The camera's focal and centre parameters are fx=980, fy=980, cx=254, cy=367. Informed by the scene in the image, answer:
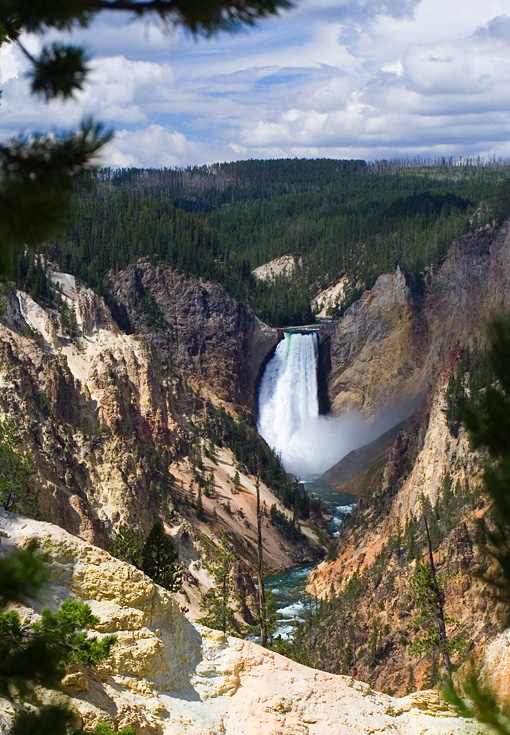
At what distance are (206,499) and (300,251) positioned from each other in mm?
109907

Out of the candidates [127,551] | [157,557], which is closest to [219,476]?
[127,551]

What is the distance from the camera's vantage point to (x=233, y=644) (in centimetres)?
2592

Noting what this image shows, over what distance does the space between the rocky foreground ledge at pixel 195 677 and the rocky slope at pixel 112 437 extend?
24511 mm

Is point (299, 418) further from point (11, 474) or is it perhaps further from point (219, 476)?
point (11, 474)

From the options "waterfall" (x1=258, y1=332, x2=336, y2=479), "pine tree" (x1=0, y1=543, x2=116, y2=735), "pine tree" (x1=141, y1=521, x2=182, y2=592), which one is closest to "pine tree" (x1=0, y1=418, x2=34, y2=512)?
"pine tree" (x1=141, y1=521, x2=182, y2=592)

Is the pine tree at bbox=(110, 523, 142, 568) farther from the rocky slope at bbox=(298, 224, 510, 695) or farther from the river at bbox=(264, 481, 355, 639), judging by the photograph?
the rocky slope at bbox=(298, 224, 510, 695)

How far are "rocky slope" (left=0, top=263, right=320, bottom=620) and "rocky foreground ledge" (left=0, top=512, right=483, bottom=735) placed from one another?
24511 millimetres

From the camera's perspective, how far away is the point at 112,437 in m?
70.4

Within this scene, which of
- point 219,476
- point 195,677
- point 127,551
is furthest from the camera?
point 219,476

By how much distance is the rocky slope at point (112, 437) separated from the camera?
205ft

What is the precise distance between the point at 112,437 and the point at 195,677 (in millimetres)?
46721

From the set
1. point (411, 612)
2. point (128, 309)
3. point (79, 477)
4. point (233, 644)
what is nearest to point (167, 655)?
point (233, 644)

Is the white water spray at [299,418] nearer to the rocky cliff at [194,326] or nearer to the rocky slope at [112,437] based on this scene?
the rocky cliff at [194,326]

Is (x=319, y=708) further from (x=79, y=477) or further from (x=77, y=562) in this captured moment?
(x=79, y=477)
